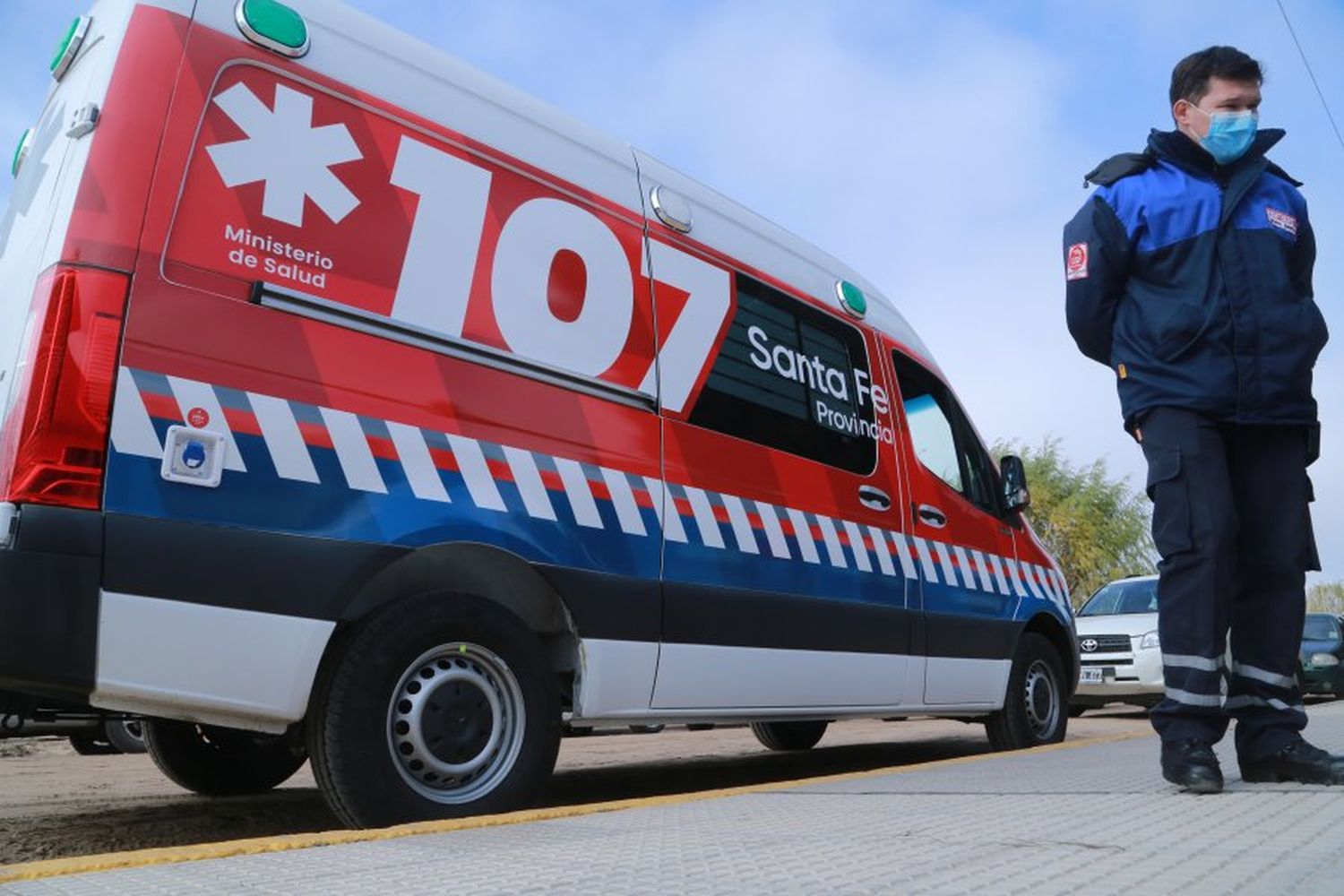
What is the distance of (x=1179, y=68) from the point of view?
3.43m

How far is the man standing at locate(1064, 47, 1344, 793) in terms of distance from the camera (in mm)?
3029

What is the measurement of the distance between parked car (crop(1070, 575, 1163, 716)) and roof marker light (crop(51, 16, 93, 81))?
9.96m

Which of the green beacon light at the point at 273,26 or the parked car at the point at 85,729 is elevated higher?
the green beacon light at the point at 273,26

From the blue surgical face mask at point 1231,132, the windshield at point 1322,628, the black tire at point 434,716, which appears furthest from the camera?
the windshield at point 1322,628

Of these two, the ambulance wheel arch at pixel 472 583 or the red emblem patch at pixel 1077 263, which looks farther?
the red emblem patch at pixel 1077 263

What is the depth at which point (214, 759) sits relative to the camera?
4496 millimetres

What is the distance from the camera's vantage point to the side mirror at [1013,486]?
19.7ft

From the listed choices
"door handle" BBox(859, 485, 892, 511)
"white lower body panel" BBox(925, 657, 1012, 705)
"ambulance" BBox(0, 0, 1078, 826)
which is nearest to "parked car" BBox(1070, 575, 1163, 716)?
"white lower body panel" BBox(925, 657, 1012, 705)

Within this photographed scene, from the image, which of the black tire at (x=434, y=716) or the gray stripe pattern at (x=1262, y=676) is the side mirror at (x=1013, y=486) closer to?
the gray stripe pattern at (x=1262, y=676)

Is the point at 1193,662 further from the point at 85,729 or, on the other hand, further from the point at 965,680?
the point at 85,729

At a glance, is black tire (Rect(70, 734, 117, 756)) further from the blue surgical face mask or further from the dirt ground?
the blue surgical face mask

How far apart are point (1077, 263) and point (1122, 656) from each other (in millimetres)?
8777

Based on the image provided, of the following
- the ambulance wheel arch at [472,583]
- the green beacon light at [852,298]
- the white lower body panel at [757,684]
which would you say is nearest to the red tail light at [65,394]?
the ambulance wheel arch at [472,583]

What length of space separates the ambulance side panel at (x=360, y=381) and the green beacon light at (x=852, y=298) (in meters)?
1.45
